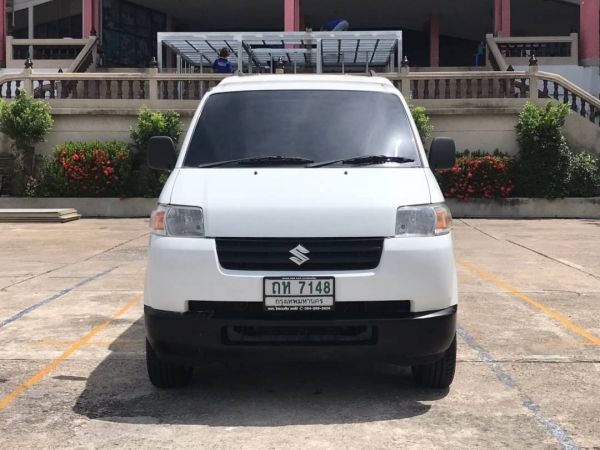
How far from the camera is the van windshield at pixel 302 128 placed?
196 inches

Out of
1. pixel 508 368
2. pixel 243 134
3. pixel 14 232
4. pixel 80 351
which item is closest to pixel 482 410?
pixel 508 368

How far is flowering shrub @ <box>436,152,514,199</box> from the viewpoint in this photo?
18.7 metres

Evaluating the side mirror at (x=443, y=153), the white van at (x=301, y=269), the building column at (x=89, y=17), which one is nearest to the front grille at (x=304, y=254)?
the white van at (x=301, y=269)

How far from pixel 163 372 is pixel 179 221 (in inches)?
39.8

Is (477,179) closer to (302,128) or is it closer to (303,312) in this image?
(302,128)

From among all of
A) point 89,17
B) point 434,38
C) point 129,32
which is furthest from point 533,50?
point 89,17

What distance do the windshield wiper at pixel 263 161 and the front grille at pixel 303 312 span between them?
1055mm

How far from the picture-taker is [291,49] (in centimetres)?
2219

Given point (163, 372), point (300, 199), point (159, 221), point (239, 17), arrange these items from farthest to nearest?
point (239, 17) → point (163, 372) → point (159, 221) → point (300, 199)

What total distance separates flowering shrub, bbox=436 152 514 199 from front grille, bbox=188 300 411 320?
48.7 feet

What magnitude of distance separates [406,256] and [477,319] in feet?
9.80

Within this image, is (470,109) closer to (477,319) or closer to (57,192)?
(57,192)

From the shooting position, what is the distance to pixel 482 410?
4.42m

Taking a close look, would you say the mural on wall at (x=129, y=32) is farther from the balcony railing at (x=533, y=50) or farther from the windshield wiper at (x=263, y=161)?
the windshield wiper at (x=263, y=161)
